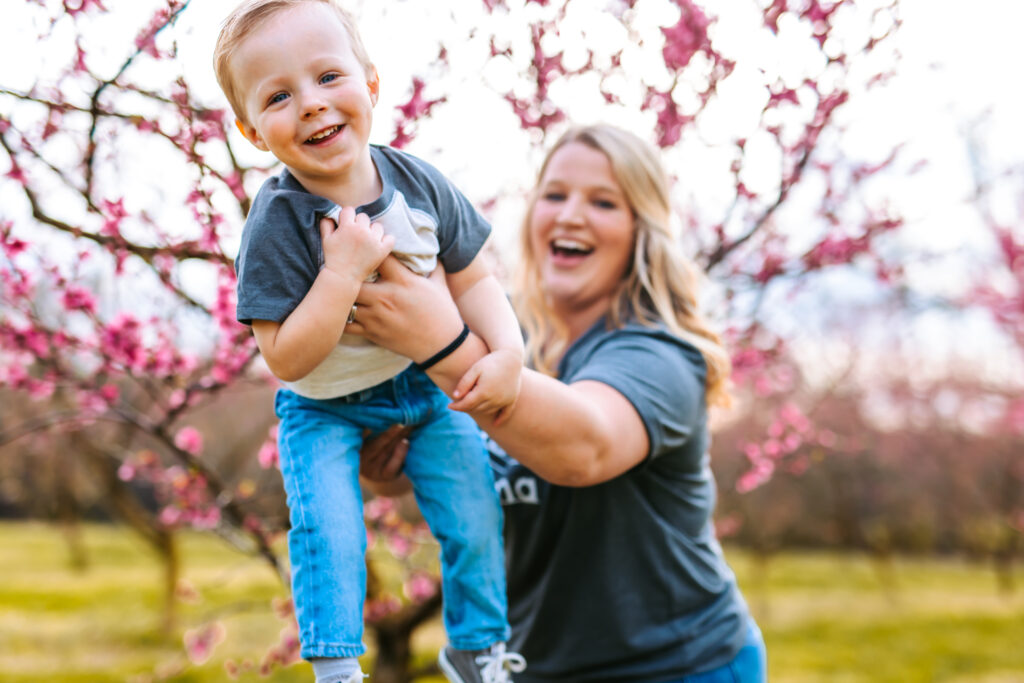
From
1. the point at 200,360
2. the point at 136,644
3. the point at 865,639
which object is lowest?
the point at 865,639

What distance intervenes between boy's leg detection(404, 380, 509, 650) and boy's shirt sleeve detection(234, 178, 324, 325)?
0.41 meters

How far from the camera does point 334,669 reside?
139 centimetres

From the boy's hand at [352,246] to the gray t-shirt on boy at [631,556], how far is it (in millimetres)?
732

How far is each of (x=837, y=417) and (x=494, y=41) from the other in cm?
1257

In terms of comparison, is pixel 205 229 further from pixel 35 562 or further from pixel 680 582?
pixel 35 562

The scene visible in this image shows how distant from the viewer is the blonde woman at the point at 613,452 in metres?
1.83

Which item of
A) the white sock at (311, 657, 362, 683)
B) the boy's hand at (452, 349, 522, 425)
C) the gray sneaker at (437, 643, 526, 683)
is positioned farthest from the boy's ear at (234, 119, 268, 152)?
the gray sneaker at (437, 643, 526, 683)

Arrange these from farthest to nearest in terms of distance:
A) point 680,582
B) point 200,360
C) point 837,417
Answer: point 837,417 → point 200,360 → point 680,582

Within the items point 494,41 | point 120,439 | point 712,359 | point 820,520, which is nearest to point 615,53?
point 494,41

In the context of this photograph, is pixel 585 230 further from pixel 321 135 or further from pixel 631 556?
pixel 321 135

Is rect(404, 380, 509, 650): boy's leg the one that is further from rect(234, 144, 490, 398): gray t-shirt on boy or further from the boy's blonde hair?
the boy's blonde hair

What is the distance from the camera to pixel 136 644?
9086 mm

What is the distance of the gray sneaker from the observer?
161cm

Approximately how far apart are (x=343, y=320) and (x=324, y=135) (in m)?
0.32
